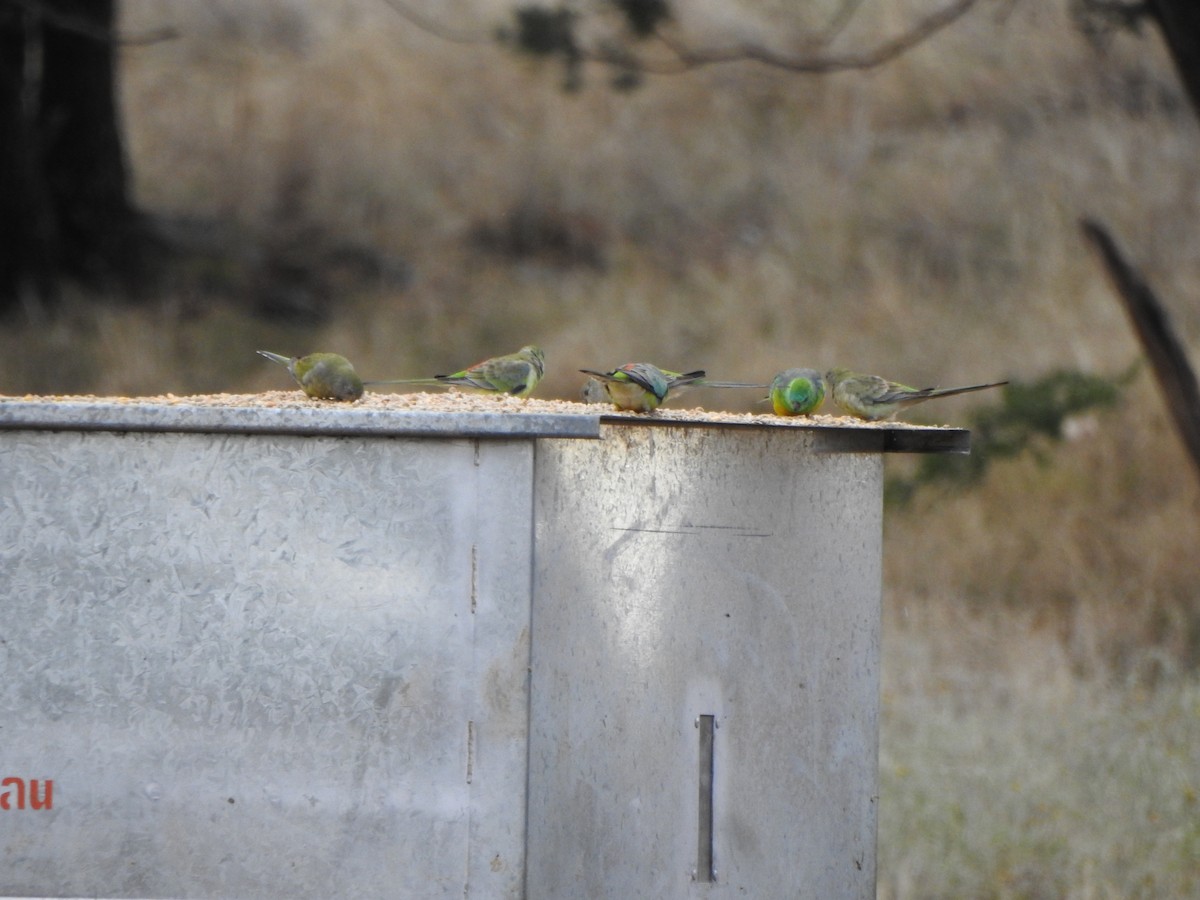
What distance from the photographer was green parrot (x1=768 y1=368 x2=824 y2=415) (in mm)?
3303

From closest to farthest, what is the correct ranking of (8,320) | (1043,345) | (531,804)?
(531,804) → (1043,345) → (8,320)

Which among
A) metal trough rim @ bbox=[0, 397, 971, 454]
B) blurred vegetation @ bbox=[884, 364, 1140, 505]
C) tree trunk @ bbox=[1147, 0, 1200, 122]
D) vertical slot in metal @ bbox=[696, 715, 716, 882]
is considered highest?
tree trunk @ bbox=[1147, 0, 1200, 122]

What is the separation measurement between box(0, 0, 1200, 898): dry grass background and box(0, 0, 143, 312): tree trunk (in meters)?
0.74

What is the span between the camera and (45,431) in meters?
2.52

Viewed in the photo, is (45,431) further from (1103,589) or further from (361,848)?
(1103,589)

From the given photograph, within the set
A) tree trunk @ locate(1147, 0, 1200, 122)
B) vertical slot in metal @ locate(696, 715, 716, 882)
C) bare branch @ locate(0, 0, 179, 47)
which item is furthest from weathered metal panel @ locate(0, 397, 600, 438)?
bare branch @ locate(0, 0, 179, 47)

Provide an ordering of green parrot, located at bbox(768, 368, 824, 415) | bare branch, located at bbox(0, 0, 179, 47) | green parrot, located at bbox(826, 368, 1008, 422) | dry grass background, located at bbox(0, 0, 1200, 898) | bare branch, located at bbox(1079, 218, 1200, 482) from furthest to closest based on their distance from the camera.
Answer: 1. bare branch, located at bbox(0, 0, 179, 47)
2. bare branch, located at bbox(1079, 218, 1200, 482)
3. dry grass background, located at bbox(0, 0, 1200, 898)
4. green parrot, located at bbox(826, 368, 1008, 422)
5. green parrot, located at bbox(768, 368, 824, 415)

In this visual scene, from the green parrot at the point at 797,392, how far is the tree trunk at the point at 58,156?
34.6 ft

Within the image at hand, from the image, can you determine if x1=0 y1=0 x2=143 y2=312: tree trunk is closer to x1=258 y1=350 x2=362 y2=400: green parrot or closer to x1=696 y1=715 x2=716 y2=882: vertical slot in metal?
x1=258 y1=350 x2=362 y2=400: green parrot

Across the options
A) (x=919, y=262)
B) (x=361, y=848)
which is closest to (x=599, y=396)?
(x=361, y=848)

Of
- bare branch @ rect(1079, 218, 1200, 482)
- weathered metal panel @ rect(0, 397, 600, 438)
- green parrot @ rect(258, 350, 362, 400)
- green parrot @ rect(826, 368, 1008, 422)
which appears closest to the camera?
weathered metal panel @ rect(0, 397, 600, 438)

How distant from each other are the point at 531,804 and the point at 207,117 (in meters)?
15.5

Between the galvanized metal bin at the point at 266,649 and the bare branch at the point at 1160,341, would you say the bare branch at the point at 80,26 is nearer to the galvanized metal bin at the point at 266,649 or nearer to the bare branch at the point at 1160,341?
the bare branch at the point at 1160,341

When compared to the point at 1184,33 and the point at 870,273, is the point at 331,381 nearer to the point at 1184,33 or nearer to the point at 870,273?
the point at 1184,33
